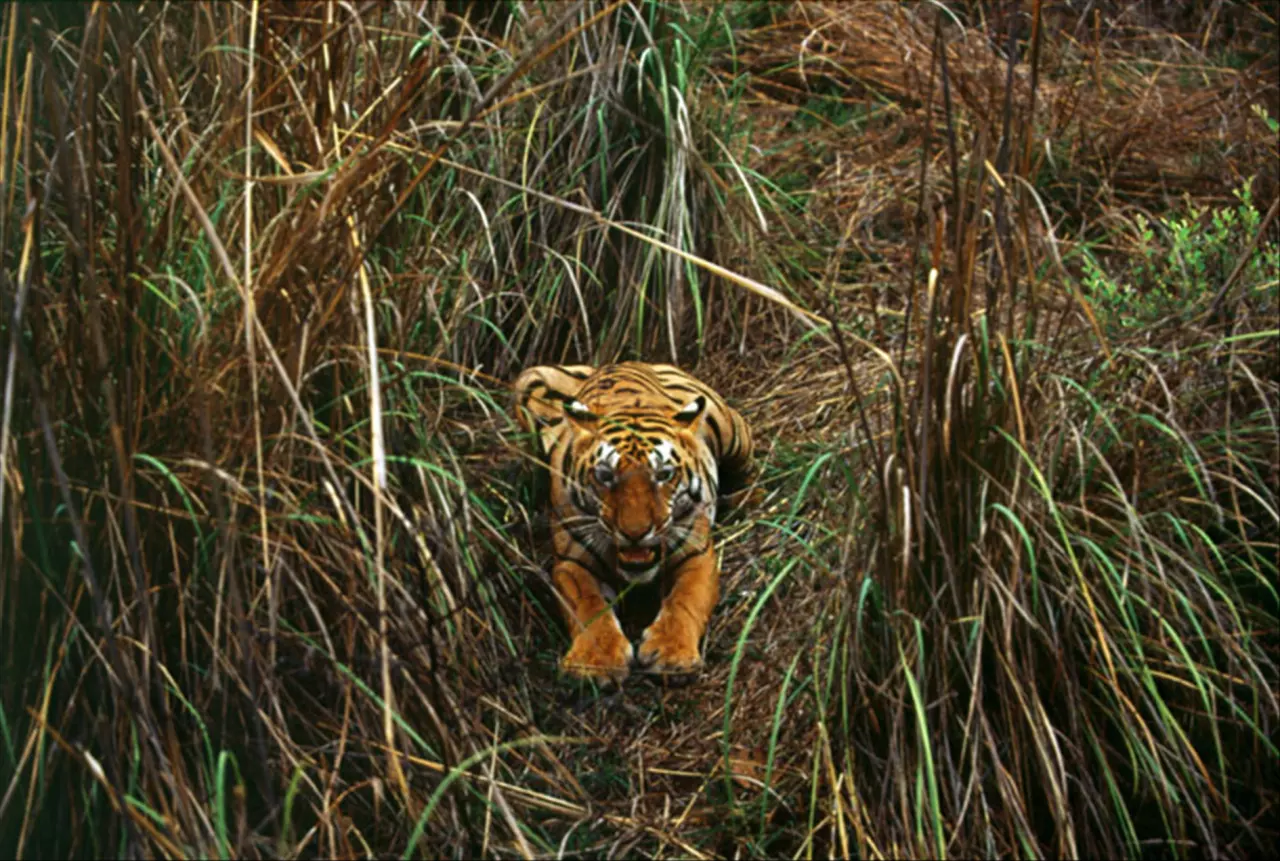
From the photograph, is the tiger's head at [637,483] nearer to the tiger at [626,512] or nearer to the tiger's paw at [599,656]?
the tiger at [626,512]

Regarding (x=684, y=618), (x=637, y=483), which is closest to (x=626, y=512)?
(x=637, y=483)

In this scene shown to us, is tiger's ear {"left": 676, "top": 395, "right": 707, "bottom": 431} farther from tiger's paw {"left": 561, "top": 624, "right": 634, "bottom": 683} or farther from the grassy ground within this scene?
tiger's paw {"left": 561, "top": 624, "right": 634, "bottom": 683}

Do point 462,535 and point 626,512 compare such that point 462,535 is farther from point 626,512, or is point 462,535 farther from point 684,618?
point 684,618

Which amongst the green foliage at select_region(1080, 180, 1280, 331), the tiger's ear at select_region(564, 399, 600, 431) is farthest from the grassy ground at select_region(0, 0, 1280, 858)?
the tiger's ear at select_region(564, 399, 600, 431)

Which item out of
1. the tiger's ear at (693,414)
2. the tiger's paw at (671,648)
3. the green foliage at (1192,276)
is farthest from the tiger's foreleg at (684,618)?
the green foliage at (1192,276)

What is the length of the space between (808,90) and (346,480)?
8.30 feet

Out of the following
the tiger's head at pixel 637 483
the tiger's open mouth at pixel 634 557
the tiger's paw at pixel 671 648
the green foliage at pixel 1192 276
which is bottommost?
the tiger's paw at pixel 671 648

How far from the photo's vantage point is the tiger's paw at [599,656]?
284 centimetres

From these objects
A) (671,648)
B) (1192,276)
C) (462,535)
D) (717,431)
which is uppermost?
(1192,276)

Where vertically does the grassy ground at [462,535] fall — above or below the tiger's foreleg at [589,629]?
above

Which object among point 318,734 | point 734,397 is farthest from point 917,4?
point 318,734

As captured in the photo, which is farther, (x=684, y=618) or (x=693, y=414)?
(x=693, y=414)

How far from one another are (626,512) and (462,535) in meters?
0.34

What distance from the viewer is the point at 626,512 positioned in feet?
9.65
